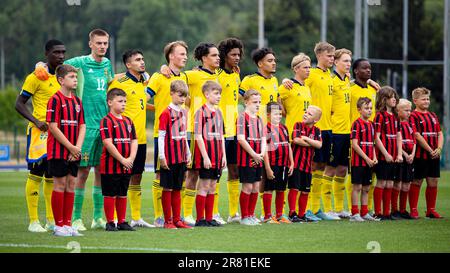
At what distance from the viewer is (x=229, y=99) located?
1375cm

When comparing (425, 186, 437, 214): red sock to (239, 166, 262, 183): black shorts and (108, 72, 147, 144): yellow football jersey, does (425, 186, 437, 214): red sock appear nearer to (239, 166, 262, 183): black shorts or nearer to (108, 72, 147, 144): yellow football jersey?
(239, 166, 262, 183): black shorts

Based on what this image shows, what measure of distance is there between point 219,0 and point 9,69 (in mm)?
23850

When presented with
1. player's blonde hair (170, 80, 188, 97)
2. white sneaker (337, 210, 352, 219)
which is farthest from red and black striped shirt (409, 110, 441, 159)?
player's blonde hair (170, 80, 188, 97)

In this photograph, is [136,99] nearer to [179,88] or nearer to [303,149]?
[179,88]

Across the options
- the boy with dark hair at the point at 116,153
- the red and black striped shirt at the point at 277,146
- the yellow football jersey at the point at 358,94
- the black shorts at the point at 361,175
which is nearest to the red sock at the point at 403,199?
the black shorts at the point at 361,175

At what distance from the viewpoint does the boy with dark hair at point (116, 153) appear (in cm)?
1202

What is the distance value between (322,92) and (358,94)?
0.55m

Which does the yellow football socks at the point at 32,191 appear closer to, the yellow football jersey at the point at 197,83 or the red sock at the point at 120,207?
the red sock at the point at 120,207

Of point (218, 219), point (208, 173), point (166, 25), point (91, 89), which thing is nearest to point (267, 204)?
point (218, 219)

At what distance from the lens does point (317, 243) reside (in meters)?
11.1

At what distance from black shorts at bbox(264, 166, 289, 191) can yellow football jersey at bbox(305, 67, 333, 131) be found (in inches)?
47.7
